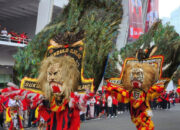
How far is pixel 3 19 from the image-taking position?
16.1 meters

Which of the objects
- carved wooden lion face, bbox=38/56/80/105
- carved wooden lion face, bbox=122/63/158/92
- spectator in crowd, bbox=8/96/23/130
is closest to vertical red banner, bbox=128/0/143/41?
spectator in crowd, bbox=8/96/23/130

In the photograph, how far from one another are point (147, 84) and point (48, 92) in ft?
8.91

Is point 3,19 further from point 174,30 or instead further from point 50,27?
point 50,27

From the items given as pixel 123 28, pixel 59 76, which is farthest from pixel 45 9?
pixel 59 76

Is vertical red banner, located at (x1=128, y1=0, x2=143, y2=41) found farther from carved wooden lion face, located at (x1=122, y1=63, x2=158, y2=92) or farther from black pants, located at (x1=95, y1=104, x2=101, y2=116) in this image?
carved wooden lion face, located at (x1=122, y1=63, x2=158, y2=92)

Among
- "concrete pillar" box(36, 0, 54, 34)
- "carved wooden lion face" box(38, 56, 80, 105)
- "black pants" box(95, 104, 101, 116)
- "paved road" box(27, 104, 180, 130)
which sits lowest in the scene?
"paved road" box(27, 104, 180, 130)

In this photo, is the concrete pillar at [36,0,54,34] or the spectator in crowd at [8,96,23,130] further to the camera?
the concrete pillar at [36,0,54,34]

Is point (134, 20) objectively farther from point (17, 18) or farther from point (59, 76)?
point (59, 76)

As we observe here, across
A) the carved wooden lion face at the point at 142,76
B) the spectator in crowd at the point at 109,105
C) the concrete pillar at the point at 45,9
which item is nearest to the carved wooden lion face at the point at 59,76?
the carved wooden lion face at the point at 142,76

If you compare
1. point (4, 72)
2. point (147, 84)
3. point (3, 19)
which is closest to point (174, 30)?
point (147, 84)

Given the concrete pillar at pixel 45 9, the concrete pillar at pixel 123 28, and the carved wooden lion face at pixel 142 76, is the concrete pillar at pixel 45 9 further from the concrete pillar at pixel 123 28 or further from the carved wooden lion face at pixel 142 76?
the carved wooden lion face at pixel 142 76

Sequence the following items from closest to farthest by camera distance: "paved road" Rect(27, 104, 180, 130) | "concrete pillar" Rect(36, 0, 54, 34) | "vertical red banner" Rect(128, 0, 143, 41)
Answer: "paved road" Rect(27, 104, 180, 130), "concrete pillar" Rect(36, 0, 54, 34), "vertical red banner" Rect(128, 0, 143, 41)

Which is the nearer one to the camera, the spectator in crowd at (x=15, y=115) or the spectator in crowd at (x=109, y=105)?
the spectator in crowd at (x=15, y=115)

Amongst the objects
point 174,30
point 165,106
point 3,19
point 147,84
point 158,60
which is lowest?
point 165,106
